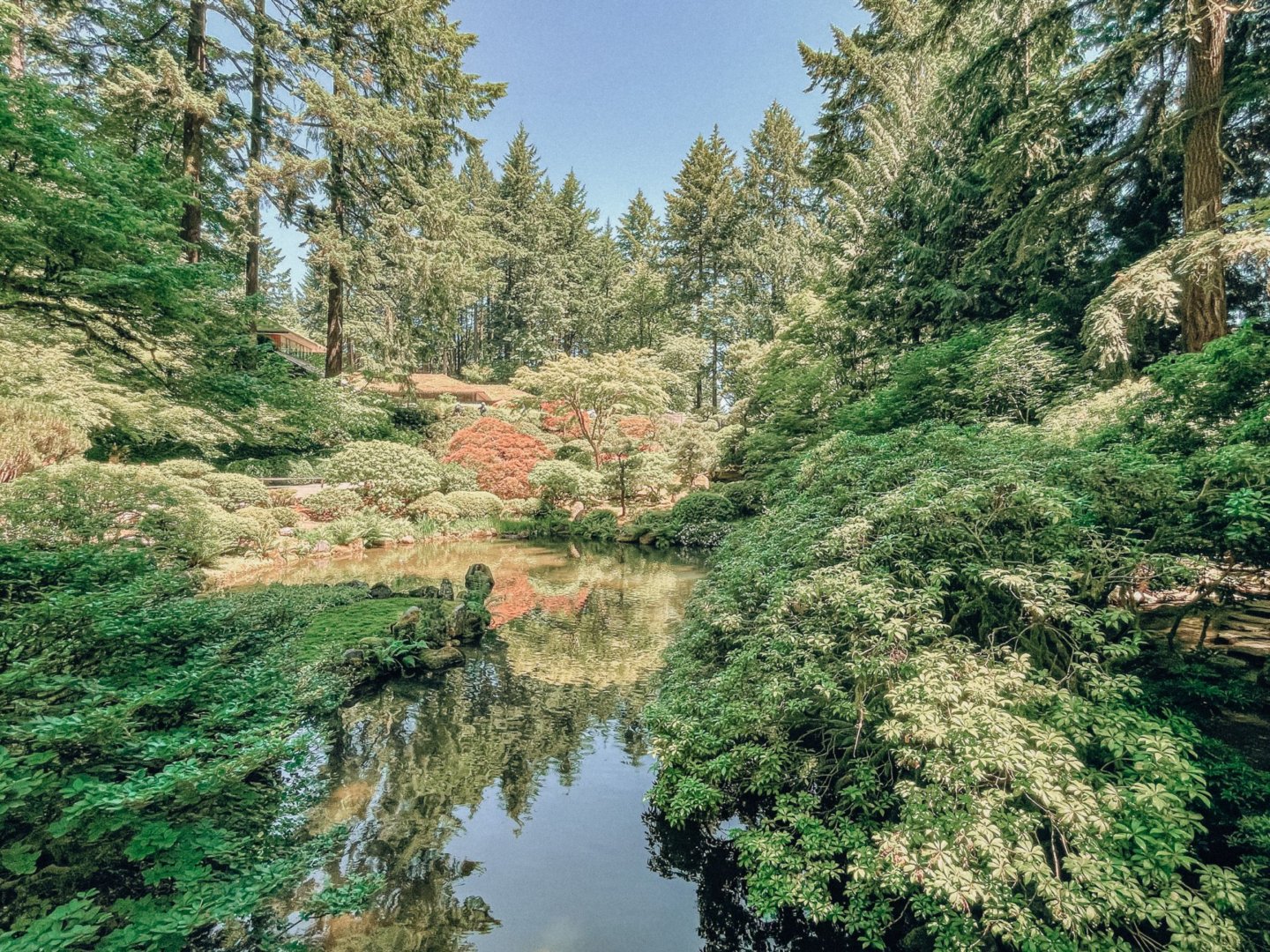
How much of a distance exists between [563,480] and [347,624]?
1031cm

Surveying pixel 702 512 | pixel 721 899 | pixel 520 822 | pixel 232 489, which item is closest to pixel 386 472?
pixel 232 489

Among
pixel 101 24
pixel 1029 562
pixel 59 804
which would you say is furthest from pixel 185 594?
pixel 101 24

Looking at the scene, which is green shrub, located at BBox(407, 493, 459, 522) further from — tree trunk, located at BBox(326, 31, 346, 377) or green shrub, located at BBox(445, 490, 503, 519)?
tree trunk, located at BBox(326, 31, 346, 377)

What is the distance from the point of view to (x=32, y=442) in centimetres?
747

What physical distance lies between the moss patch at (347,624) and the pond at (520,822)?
776mm

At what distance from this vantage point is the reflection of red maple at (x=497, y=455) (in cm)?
1753

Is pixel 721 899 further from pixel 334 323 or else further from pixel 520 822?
pixel 334 323

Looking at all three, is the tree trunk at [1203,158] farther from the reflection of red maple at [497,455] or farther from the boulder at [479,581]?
the reflection of red maple at [497,455]

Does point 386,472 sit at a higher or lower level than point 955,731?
higher

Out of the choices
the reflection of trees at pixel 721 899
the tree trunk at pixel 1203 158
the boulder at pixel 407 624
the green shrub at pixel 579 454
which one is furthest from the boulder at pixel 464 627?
the green shrub at pixel 579 454

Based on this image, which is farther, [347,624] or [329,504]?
[329,504]

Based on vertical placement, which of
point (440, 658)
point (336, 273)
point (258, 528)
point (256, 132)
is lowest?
point (440, 658)

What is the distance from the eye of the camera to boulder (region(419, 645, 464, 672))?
705cm

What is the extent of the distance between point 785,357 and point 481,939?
1286 centimetres
